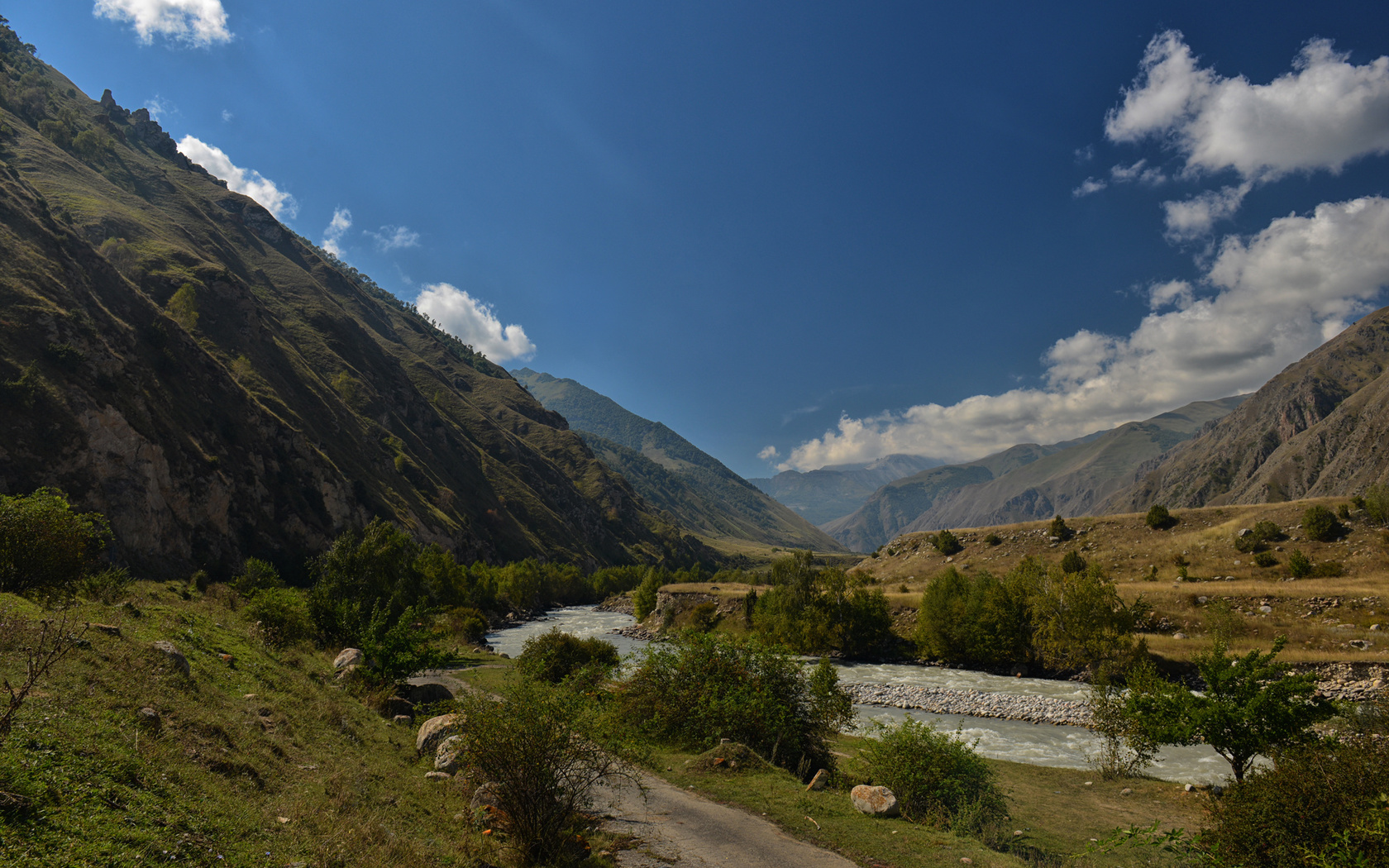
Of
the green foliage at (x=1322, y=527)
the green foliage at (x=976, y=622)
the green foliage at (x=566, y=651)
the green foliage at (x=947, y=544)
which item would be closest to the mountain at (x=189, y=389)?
the green foliage at (x=566, y=651)

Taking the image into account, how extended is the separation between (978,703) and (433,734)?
37324 millimetres

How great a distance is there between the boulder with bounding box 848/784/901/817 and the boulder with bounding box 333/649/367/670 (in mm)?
21392

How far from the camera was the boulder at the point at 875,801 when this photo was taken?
54.0 ft

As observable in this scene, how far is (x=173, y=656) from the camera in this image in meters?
14.2

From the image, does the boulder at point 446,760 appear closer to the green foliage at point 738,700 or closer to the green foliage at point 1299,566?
the green foliage at point 738,700

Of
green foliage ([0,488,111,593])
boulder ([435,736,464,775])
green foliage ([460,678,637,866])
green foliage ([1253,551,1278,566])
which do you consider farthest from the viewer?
green foliage ([1253,551,1278,566])

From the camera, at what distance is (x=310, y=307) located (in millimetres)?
158500

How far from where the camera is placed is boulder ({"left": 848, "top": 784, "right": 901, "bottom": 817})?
16.5 metres

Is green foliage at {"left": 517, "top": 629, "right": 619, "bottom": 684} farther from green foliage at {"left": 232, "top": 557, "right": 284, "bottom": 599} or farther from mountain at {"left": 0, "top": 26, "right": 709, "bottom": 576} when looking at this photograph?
mountain at {"left": 0, "top": 26, "right": 709, "bottom": 576}

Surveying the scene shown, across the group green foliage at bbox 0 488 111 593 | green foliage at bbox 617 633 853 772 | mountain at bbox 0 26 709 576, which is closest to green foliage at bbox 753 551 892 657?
green foliage at bbox 617 633 853 772

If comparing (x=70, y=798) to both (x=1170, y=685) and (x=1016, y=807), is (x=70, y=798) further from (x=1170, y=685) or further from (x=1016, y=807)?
(x=1170, y=685)

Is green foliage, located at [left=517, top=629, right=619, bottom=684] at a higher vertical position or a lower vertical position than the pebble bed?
lower

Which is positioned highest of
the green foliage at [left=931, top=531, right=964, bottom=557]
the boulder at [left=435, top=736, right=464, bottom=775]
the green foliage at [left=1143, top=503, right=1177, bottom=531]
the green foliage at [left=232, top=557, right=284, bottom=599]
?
the green foliage at [left=1143, top=503, right=1177, bottom=531]

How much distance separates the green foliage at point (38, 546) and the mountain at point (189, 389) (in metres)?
38.6
